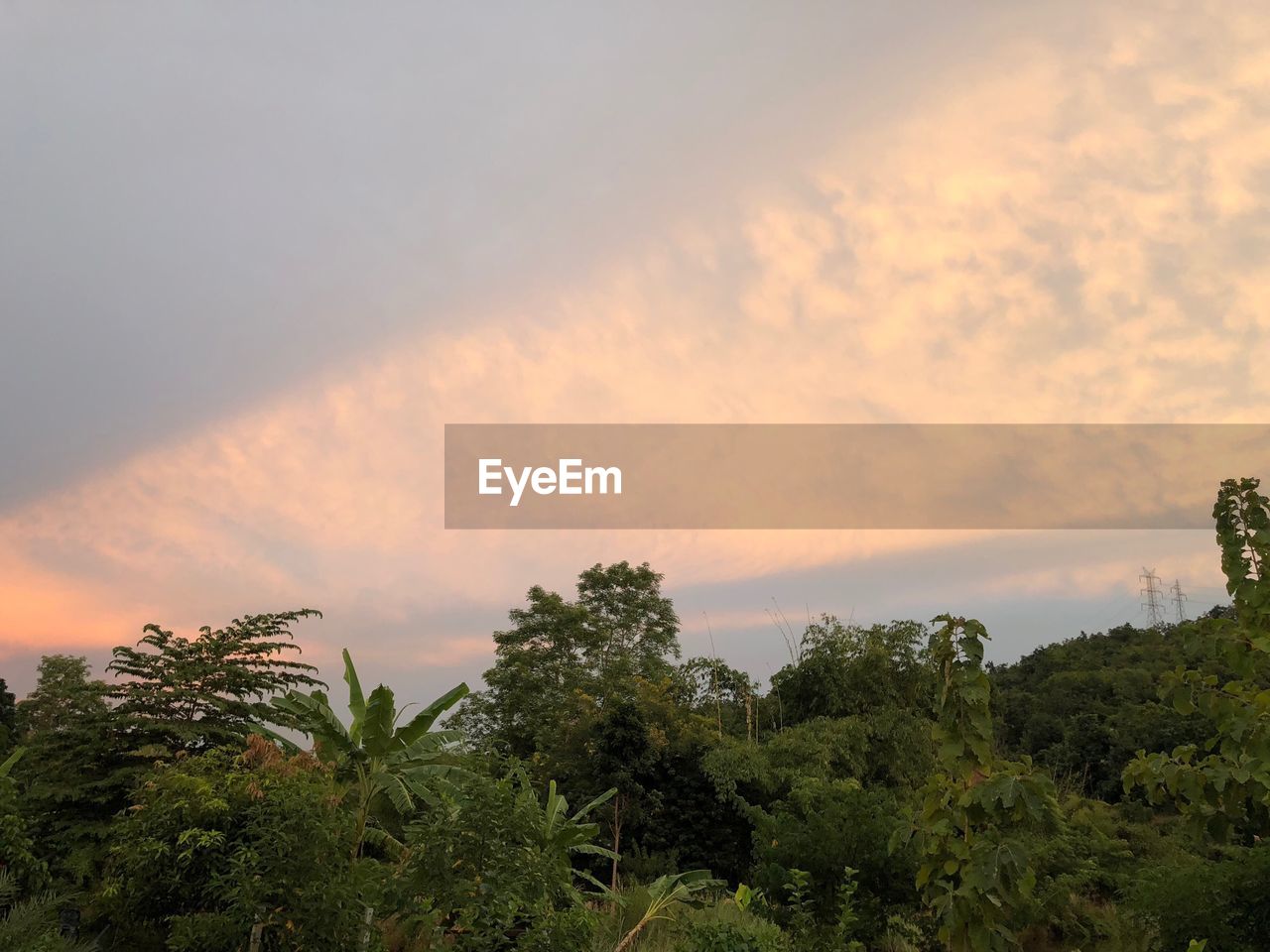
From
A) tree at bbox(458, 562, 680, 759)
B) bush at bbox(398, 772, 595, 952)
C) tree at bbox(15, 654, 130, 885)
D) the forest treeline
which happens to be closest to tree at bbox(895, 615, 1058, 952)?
the forest treeline

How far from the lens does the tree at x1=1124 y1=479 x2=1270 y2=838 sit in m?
4.02

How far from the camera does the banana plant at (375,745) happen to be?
10.7 meters

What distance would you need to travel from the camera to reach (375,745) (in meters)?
10.8

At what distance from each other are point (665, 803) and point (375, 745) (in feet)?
32.3

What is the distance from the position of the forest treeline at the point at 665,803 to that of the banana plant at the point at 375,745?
55 mm

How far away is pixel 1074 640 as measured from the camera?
3403 cm

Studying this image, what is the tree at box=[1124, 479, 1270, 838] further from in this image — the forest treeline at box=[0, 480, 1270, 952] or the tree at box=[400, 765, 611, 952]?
the tree at box=[400, 765, 611, 952]

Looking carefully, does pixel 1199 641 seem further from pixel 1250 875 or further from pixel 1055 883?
pixel 1055 883

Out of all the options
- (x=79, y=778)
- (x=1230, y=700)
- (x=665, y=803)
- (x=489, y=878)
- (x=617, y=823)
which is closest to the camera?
(x=1230, y=700)

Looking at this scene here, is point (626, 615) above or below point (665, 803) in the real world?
above

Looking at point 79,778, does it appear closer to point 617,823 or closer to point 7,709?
point 617,823

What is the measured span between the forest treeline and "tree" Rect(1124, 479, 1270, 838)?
0.02 m

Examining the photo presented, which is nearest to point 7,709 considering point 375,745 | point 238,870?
point 375,745

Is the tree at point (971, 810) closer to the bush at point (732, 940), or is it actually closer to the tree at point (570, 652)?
the bush at point (732, 940)
